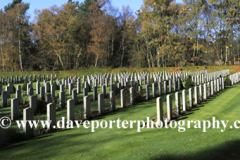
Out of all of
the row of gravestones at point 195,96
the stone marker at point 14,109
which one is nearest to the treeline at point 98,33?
the row of gravestones at point 195,96

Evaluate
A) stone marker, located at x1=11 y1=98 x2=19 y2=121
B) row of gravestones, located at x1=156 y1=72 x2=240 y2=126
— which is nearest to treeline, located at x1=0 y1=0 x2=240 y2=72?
row of gravestones, located at x1=156 y1=72 x2=240 y2=126

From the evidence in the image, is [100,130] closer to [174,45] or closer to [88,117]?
[88,117]

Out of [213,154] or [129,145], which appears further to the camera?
[129,145]

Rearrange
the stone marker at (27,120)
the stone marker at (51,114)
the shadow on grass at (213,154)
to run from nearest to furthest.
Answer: the shadow on grass at (213,154), the stone marker at (27,120), the stone marker at (51,114)

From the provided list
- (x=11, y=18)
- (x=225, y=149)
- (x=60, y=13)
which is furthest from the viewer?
(x=60, y=13)

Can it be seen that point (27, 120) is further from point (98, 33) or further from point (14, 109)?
point (98, 33)

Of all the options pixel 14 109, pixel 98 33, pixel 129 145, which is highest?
pixel 98 33

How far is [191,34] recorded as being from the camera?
1531 inches

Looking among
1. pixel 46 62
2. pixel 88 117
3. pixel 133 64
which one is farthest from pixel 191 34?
pixel 88 117

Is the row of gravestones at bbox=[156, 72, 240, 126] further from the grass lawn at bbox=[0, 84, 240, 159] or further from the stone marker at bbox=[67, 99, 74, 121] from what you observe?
the stone marker at bbox=[67, 99, 74, 121]

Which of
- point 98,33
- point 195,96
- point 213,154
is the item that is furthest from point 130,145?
point 98,33

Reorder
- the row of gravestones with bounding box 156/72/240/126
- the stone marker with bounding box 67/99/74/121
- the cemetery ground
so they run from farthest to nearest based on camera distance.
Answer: the stone marker with bounding box 67/99/74/121 → the row of gravestones with bounding box 156/72/240/126 → the cemetery ground

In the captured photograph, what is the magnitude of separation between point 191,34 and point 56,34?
24.3m

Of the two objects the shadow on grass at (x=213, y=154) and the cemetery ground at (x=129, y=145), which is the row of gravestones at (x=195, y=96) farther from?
the shadow on grass at (x=213, y=154)
